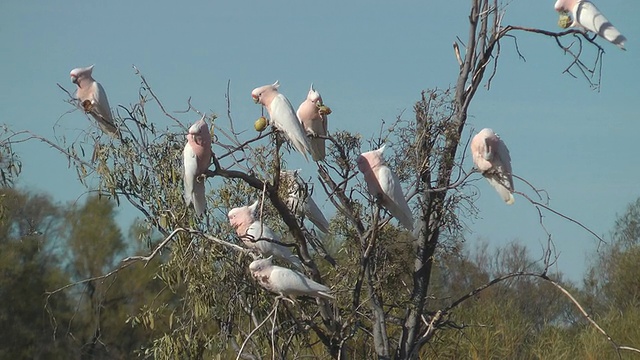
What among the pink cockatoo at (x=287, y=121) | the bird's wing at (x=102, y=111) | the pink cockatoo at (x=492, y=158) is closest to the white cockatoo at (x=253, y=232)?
the pink cockatoo at (x=287, y=121)

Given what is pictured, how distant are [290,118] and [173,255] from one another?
94 centimetres

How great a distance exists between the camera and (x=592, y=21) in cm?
498

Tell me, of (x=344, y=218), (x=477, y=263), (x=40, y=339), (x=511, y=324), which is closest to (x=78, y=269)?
(x=40, y=339)

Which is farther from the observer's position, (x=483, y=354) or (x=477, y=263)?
(x=477, y=263)

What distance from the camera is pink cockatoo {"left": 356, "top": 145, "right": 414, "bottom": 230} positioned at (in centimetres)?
460

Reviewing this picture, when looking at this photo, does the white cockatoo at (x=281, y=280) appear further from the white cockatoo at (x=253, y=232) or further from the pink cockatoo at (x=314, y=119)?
the pink cockatoo at (x=314, y=119)

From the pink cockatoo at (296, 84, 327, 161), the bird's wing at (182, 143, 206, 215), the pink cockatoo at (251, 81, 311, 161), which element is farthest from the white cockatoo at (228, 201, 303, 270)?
the pink cockatoo at (296, 84, 327, 161)

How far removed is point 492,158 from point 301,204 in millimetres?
938

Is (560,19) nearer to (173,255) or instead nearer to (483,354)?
(173,255)

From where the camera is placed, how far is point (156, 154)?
16.5ft

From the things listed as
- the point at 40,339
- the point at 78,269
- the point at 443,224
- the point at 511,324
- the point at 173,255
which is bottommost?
the point at 173,255

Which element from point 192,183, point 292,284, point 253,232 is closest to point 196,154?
point 192,183

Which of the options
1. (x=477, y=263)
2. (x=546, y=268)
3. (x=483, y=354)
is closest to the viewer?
(x=546, y=268)

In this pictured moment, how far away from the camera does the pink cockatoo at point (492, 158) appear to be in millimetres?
4832
